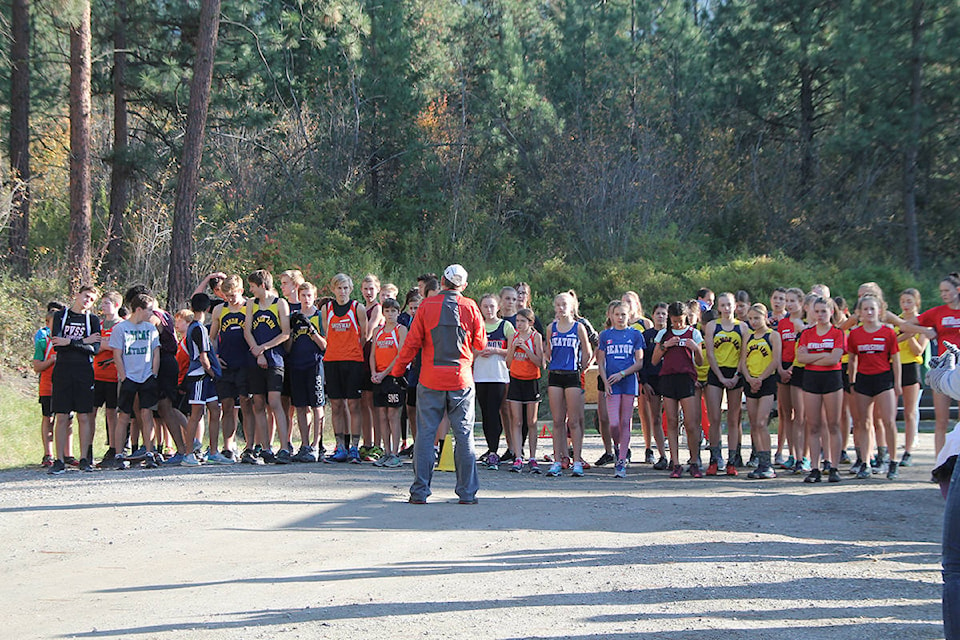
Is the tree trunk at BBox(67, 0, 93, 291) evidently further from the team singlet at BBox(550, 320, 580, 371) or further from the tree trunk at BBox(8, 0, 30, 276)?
the team singlet at BBox(550, 320, 580, 371)

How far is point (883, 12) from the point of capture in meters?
30.1

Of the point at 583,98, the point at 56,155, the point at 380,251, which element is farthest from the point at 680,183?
the point at 56,155

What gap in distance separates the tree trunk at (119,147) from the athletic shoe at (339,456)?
46.7 ft

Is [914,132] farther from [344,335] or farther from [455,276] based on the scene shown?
[455,276]

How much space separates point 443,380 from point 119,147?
1978 cm

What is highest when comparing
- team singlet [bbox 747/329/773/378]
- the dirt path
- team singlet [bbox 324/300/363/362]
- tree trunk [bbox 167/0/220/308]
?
tree trunk [bbox 167/0/220/308]

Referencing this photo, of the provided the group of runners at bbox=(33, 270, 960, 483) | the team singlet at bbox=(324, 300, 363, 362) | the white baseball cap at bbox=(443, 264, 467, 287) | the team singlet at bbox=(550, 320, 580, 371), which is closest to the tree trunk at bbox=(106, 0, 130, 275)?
the group of runners at bbox=(33, 270, 960, 483)

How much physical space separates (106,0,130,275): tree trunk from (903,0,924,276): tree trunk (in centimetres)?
2266

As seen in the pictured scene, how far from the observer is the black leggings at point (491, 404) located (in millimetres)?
12273

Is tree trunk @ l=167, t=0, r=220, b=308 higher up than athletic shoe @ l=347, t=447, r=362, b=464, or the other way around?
tree trunk @ l=167, t=0, r=220, b=308

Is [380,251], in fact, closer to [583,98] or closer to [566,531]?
[583,98]

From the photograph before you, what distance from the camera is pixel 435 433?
9.37 m

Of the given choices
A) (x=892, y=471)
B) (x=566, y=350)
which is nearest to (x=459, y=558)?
(x=566, y=350)

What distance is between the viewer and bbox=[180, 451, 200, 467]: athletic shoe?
12133 mm
